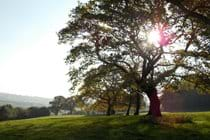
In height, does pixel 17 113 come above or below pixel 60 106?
below

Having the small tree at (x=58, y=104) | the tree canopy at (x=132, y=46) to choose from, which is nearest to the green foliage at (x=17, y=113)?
the small tree at (x=58, y=104)

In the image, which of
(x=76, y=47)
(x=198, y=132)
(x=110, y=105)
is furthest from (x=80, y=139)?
(x=110, y=105)

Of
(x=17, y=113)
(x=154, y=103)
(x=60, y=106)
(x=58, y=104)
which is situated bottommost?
(x=154, y=103)

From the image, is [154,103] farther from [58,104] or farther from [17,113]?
[58,104]

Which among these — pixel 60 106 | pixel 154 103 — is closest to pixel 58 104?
pixel 60 106

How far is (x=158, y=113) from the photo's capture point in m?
46.7

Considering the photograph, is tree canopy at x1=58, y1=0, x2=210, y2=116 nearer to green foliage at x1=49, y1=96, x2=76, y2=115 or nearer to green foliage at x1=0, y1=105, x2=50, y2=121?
green foliage at x1=0, y1=105, x2=50, y2=121

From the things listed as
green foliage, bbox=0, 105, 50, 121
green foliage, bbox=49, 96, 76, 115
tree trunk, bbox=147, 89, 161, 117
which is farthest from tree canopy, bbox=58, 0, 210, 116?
green foliage, bbox=49, 96, 76, 115

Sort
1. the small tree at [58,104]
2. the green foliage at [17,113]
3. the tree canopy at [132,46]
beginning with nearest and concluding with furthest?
the tree canopy at [132,46] < the green foliage at [17,113] < the small tree at [58,104]

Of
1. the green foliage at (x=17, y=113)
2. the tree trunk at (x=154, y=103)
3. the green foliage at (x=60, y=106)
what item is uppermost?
the green foliage at (x=60, y=106)

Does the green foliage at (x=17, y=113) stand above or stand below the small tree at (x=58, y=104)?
below

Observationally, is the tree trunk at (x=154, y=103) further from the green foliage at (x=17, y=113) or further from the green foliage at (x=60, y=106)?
the green foliage at (x=60, y=106)

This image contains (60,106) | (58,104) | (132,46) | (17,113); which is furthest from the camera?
(58,104)

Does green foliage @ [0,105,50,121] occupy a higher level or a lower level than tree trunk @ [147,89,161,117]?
higher
